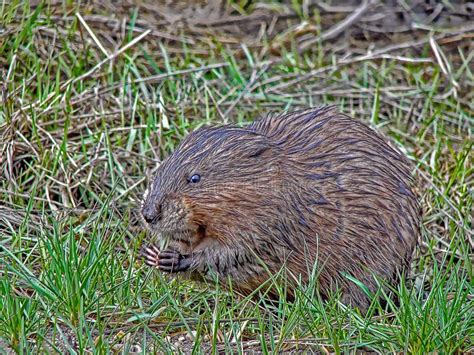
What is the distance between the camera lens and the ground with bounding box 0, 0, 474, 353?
4172 millimetres

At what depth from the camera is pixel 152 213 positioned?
4.76m

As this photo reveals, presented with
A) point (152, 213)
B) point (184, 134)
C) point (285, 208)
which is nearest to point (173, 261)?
point (152, 213)

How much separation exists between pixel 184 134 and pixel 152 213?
6.46 feet

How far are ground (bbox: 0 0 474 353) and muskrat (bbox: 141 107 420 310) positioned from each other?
20 cm

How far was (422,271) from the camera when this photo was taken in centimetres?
574

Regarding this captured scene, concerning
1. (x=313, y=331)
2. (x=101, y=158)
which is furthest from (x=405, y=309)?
(x=101, y=158)

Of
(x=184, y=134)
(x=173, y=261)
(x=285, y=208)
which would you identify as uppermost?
(x=285, y=208)

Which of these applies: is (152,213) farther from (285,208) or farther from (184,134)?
(184,134)

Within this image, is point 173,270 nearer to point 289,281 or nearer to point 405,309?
point 289,281

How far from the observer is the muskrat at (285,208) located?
4.86m

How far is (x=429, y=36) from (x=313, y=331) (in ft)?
15.0

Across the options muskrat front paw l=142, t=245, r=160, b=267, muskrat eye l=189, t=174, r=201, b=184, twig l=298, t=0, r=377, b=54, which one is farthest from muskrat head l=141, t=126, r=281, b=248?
twig l=298, t=0, r=377, b=54

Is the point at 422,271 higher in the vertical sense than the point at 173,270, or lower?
lower

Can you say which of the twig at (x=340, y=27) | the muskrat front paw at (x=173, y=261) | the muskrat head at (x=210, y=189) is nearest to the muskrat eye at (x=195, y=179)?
the muskrat head at (x=210, y=189)
